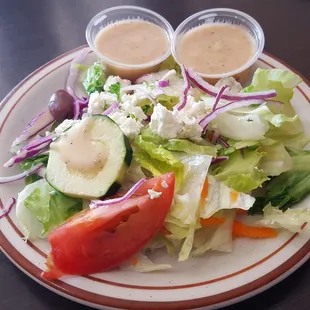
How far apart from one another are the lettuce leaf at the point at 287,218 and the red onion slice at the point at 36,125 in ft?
2.63

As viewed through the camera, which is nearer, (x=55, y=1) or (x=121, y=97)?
(x=121, y=97)

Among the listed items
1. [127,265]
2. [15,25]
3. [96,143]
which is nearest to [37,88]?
[96,143]

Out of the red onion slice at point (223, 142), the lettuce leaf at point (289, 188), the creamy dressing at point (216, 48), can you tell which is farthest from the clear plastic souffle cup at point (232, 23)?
the lettuce leaf at point (289, 188)

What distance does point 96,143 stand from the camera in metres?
1.52

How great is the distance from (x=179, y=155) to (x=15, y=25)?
1.25 meters

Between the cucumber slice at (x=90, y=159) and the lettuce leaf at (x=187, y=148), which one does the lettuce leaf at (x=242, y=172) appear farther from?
the cucumber slice at (x=90, y=159)

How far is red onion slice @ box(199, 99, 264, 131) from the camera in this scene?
1580 mm

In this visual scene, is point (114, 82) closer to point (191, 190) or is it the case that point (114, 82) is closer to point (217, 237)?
point (191, 190)

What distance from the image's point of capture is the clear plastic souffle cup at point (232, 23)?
1.88m

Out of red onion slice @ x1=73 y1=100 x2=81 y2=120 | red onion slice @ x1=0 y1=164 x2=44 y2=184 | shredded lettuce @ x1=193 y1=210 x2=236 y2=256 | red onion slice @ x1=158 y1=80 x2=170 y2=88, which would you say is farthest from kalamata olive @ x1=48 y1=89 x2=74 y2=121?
shredded lettuce @ x1=193 y1=210 x2=236 y2=256

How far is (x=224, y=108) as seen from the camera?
1.60 metres

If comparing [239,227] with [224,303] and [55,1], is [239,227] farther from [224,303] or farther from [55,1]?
[55,1]

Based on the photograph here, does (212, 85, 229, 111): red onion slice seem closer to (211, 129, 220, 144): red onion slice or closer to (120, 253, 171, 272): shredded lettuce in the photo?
(211, 129, 220, 144): red onion slice

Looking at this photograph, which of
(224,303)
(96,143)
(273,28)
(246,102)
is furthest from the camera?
(273,28)
